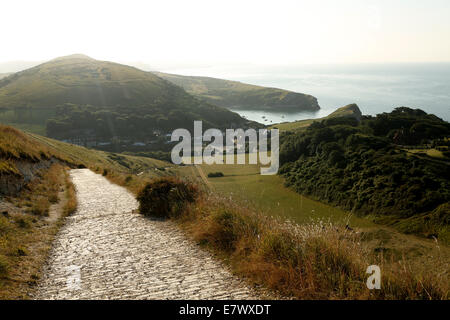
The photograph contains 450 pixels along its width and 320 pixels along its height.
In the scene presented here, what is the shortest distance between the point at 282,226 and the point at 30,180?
589 inches

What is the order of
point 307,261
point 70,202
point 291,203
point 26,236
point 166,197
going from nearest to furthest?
1. point 307,261
2. point 26,236
3. point 166,197
4. point 70,202
5. point 291,203

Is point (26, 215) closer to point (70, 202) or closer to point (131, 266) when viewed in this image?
point (70, 202)

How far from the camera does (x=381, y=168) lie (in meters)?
90.2

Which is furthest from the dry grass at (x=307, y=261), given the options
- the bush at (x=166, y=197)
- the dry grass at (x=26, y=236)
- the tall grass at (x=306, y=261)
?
the dry grass at (x=26, y=236)

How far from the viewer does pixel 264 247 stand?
6543 mm

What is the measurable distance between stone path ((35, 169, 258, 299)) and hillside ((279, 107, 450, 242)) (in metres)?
60.5

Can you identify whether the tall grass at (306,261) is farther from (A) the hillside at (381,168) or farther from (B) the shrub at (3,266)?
(A) the hillside at (381,168)

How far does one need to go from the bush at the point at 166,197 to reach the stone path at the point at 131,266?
0.58 metres

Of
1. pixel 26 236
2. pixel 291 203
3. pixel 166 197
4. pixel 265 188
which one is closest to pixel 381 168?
pixel 291 203

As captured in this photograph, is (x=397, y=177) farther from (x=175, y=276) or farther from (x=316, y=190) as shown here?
(x=175, y=276)

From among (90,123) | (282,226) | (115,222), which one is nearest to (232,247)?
(282,226)

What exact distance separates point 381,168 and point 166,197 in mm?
89473

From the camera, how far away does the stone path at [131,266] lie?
5.82 meters

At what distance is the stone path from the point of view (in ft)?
19.1
